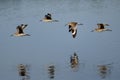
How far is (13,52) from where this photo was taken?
32.6m

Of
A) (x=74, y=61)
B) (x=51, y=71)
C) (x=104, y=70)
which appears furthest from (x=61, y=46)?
(x=104, y=70)

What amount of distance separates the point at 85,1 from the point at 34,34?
25464mm

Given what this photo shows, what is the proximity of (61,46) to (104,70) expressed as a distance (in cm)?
674

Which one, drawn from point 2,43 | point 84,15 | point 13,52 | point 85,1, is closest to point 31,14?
point 84,15

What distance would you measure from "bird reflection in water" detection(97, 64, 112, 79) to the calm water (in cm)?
16

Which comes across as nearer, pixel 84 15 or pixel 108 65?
pixel 108 65

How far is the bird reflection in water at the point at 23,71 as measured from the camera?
26.1 metres

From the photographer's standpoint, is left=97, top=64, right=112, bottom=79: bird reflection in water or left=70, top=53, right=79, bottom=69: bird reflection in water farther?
left=70, top=53, right=79, bottom=69: bird reflection in water

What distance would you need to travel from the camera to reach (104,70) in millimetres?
26172

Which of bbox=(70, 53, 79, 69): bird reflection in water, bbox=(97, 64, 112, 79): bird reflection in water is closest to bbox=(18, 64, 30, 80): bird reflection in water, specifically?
bbox=(70, 53, 79, 69): bird reflection in water

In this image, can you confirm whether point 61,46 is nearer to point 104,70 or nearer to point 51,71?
point 51,71

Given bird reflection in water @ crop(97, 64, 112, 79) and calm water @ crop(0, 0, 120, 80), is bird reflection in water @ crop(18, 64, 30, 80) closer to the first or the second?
calm water @ crop(0, 0, 120, 80)

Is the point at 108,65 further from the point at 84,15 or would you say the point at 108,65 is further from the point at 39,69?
the point at 84,15

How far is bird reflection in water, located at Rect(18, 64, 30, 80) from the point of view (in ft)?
85.7
